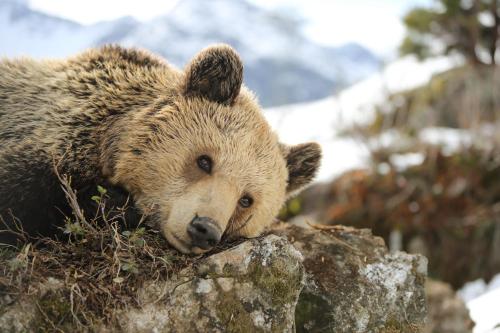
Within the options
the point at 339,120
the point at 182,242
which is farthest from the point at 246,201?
the point at 339,120

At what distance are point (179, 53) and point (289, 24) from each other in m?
6.47

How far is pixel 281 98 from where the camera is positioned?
10.4 meters

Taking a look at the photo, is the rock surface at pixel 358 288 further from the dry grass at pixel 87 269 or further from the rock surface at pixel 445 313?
the rock surface at pixel 445 313

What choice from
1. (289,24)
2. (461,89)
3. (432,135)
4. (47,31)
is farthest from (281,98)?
(461,89)

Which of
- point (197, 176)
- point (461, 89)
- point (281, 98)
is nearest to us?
point (197, 176)

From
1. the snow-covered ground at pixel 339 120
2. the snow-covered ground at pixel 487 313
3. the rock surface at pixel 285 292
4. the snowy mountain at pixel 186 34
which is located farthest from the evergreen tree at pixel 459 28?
the rock surface at pixel 285 292

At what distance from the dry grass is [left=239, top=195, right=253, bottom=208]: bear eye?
2.43 ft

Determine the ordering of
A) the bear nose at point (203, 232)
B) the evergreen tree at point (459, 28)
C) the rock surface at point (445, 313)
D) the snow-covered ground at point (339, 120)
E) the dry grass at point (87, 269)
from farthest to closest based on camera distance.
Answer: the evergreen tree at point (459, 28), the snow-covered ground at point (339, 120), the rock surface at point (445, 313), the bear nose at point (203, 232), the dry grass at point (87, 269)

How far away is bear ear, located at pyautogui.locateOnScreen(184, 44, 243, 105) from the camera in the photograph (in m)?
4.61

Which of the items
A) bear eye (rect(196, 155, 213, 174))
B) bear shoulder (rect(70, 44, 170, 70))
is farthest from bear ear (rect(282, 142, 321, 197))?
bear shoulder (rect(70, 44, 170, 70))

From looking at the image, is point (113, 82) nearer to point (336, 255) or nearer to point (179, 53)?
point (179, 53)

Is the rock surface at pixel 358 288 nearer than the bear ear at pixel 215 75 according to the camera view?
Yes

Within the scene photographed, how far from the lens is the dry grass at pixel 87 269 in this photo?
11.3ft

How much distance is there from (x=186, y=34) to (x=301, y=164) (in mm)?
2047
